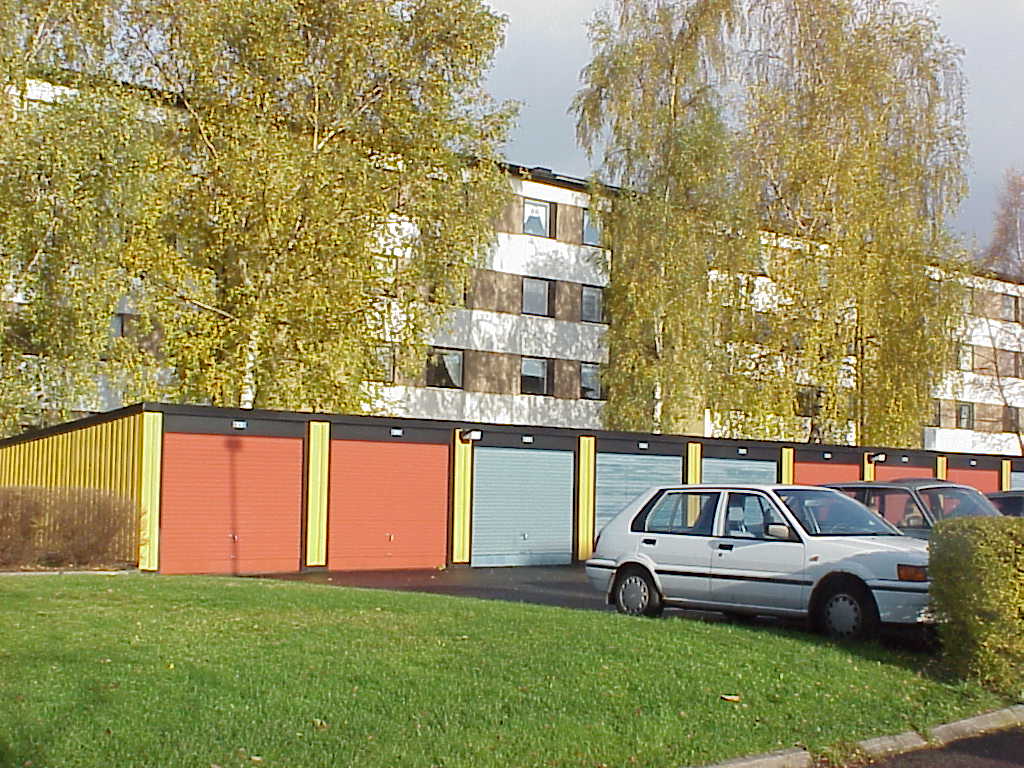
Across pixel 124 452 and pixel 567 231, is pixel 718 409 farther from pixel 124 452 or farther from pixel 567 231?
pixel 124 452

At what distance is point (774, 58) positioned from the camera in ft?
129

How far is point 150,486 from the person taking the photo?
22531mm

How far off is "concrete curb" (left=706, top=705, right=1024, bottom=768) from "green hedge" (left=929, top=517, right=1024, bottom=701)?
59cm

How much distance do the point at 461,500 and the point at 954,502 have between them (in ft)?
37.2

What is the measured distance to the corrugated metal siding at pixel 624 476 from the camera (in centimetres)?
2950

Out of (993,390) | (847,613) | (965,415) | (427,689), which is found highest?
(993,390)

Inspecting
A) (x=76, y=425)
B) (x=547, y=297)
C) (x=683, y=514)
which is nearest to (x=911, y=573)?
(x=683, y=514)

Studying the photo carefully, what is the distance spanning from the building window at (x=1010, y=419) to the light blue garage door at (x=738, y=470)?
3466 centimetres

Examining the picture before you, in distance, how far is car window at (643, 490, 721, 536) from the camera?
14.6 m

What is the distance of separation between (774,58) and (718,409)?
35.6 ft

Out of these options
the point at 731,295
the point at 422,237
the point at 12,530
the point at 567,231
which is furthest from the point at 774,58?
the point at 12,530

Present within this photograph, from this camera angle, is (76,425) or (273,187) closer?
(76,425)

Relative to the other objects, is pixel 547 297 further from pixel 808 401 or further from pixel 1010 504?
pixel 1010 504

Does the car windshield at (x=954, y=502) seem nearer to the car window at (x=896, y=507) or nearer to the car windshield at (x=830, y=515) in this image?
the car window at (x=896, y=507)
